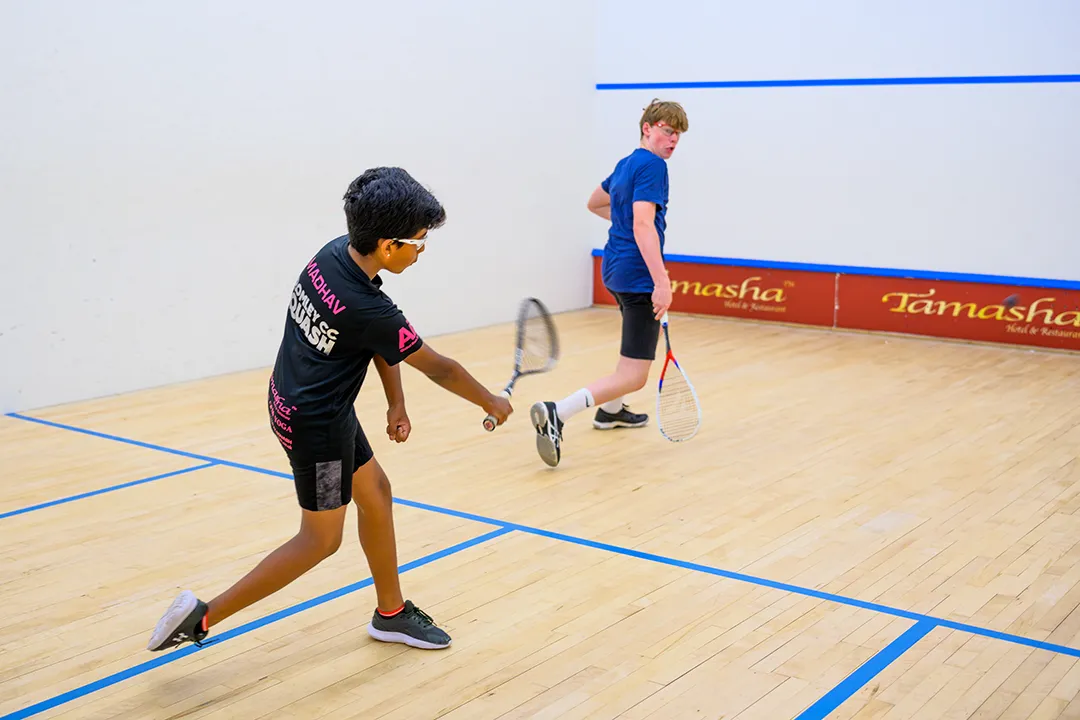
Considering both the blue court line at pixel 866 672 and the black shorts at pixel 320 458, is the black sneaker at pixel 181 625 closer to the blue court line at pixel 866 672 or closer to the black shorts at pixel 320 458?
the black shorts at pixel 320 458

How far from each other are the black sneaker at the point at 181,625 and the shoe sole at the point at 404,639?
37 cm

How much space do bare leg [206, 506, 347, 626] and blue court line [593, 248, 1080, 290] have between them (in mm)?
4813

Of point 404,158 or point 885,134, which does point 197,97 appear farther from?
point 885,134

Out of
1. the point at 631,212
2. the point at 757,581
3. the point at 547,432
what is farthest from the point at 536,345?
the point at 757,581

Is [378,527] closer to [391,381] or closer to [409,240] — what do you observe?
[391,381]

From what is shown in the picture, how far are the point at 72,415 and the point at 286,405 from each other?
290 centimetres

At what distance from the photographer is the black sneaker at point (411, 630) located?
240 centimetres

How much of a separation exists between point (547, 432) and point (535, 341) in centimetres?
36

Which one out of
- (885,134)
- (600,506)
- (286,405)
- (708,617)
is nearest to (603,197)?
(600,506)

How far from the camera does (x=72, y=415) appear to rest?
4695 mm

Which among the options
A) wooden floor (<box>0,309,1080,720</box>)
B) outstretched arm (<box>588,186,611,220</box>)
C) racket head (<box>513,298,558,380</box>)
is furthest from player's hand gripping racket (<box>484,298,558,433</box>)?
outstretched arm (<box>588,186,611,220</box>)

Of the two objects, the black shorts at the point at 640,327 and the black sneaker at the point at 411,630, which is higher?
the black shorts at the point at 640,327

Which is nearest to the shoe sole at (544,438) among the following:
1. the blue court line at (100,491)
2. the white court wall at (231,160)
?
the blue court line at (100,491)

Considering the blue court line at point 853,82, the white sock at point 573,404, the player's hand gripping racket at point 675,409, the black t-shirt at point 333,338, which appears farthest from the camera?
the blue court line at point 853,82
